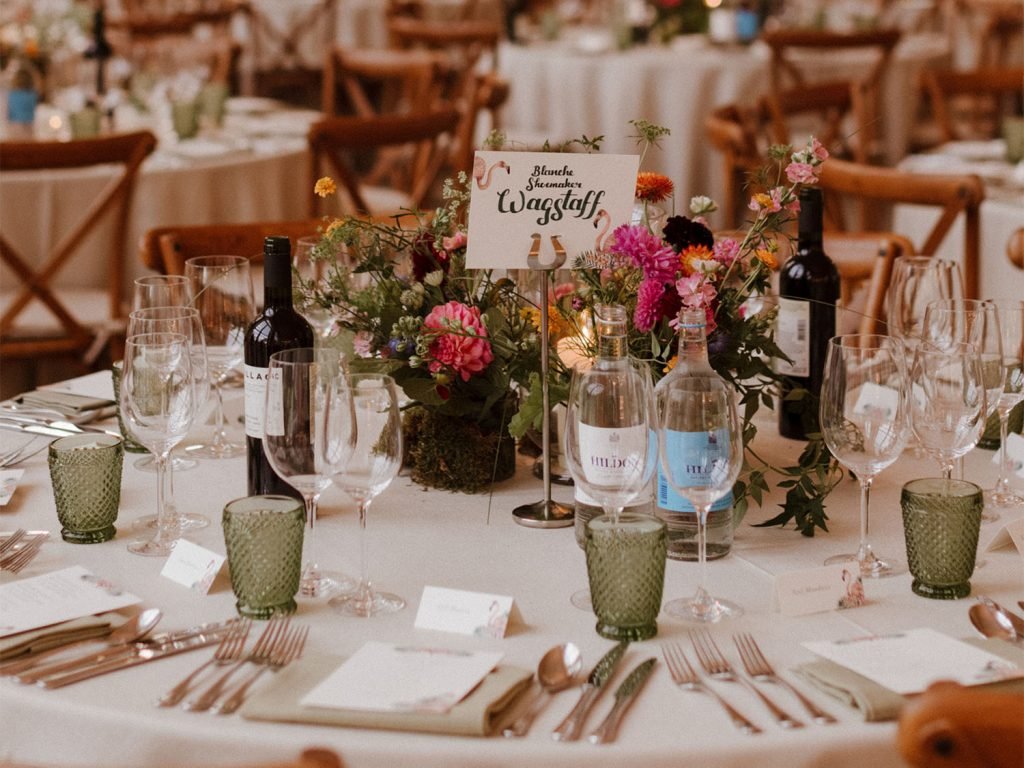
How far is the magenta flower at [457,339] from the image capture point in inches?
62.9

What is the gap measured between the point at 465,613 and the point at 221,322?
30.0 inches

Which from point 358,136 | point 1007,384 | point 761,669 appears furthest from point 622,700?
point 358,136

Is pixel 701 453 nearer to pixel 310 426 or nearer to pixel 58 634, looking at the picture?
pixel 310 426

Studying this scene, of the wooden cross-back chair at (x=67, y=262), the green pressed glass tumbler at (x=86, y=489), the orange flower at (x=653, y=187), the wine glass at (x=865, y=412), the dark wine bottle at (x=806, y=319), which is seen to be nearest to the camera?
the wine glass at (x=865, y=412)

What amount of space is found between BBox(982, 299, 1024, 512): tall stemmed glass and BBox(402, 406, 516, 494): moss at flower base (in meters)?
0.59

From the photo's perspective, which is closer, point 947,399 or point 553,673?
point 553,673

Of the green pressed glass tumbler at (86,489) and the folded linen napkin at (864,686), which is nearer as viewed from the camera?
the folded linen napkin at (864,686)

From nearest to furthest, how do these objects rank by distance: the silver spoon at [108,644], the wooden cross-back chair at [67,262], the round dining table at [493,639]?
the round dining table at [493,639], the silver spoon at [108,644], the wooden cross-back chair at [67,262]

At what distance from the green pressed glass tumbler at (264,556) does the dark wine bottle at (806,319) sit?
75 cm

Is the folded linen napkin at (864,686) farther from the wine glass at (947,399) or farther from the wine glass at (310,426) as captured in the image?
the wine glass at (310,426)

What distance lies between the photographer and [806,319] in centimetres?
185

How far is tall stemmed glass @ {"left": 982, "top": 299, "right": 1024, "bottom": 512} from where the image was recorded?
1672 mm

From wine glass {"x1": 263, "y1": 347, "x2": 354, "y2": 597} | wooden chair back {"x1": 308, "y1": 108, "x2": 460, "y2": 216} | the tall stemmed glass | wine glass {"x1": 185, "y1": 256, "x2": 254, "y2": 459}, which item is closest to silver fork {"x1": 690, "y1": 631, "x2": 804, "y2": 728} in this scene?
wine glass {"x1": 263, "y1": 347, "x2": 354, "y2": 597}

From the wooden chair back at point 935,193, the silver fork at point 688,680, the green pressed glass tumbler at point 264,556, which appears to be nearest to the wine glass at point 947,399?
the silver fork at point 688,680
